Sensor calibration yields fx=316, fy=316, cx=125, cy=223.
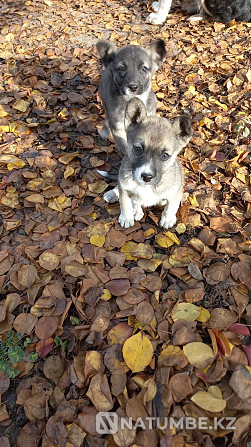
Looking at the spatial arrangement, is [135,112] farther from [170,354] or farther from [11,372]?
[11,372]

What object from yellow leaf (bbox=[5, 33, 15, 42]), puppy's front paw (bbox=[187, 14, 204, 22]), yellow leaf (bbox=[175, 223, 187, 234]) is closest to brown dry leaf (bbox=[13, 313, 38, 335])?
yellow leaf (bbox=[175, 223, 187, 234])

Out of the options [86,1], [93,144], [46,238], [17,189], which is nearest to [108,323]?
[46,238]

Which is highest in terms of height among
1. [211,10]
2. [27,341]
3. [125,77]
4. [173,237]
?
[211,10]

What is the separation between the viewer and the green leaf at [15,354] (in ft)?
8.57

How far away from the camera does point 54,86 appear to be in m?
5.70

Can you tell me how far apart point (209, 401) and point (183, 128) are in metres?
2.33

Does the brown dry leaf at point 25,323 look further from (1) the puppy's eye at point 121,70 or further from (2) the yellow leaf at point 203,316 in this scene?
(1) the puppy's eye at point 121,70

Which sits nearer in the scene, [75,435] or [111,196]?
[75,435]

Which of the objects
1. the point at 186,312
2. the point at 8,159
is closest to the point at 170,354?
the point at 186,312

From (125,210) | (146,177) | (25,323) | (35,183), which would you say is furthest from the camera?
(35,183)

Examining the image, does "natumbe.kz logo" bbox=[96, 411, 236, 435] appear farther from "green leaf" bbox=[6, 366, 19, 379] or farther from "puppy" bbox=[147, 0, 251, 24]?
"puppy" bbox=[147, 0, 251, 24]

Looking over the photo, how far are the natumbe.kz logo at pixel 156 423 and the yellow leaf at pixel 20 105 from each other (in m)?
4.67

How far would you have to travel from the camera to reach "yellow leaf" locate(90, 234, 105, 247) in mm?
3439

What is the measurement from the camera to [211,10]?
6.60 m
